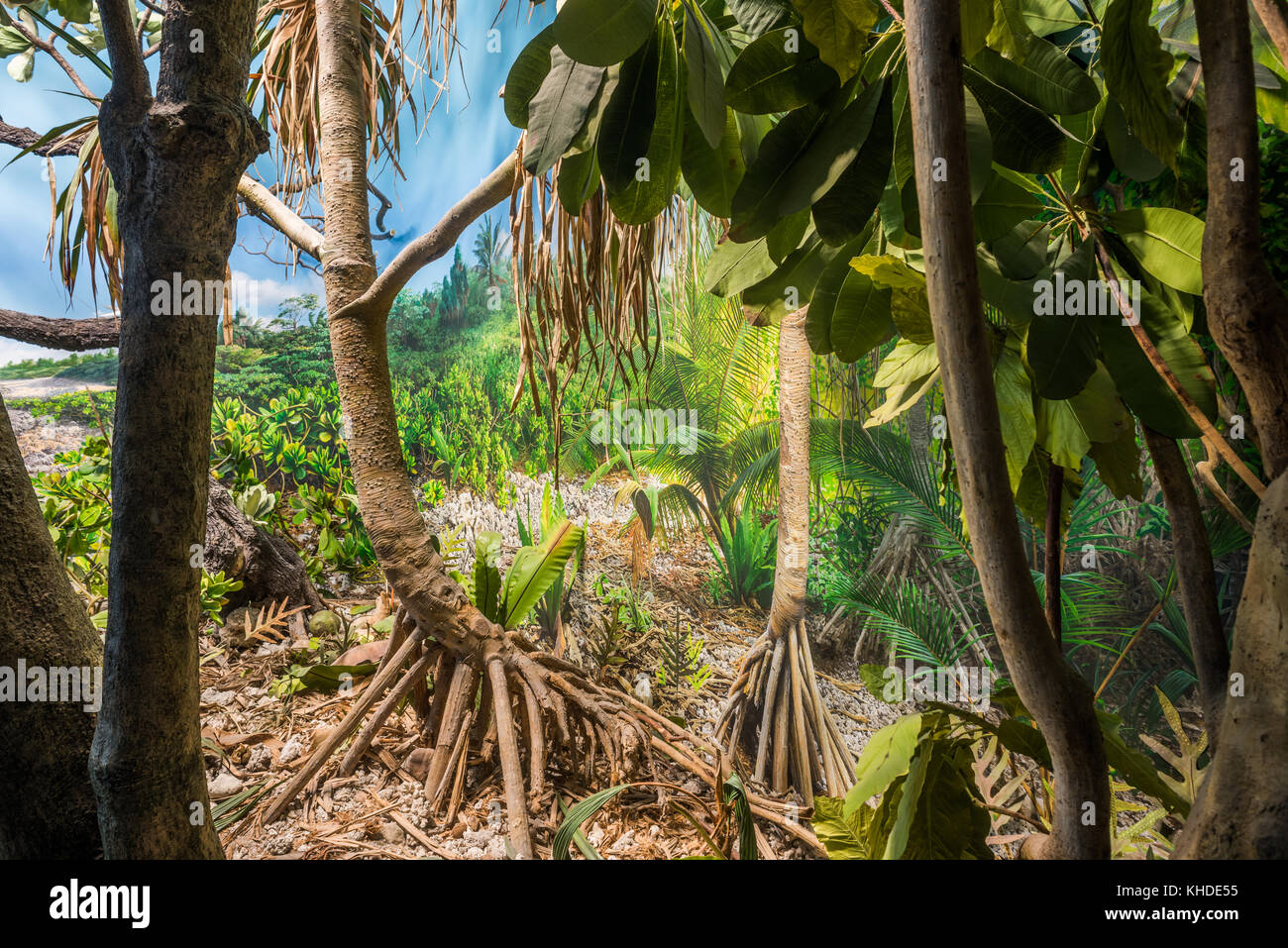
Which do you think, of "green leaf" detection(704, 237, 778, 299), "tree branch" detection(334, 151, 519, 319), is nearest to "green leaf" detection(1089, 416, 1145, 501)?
"green leaf" detection(704, 237, 778, 299)

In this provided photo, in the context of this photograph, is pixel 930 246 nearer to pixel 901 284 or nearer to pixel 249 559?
pixel 901 284

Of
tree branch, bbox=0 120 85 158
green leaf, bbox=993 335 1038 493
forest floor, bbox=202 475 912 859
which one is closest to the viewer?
green leaf, bbox=993 335 1038 493

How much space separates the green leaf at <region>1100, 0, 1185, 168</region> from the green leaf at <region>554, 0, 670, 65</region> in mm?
292

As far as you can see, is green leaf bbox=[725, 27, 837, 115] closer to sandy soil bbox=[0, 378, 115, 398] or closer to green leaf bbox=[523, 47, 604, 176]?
green leaf bbox=[523, 47, 604, 176]

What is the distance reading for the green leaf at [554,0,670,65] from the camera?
0.32 metres

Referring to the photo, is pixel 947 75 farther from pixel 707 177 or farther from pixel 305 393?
pixel 305 393

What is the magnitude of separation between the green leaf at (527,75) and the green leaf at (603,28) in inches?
4.0

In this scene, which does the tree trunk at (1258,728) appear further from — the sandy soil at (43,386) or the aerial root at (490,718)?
the sandy soil at (43,386)

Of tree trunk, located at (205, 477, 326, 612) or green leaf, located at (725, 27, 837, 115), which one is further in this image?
tree trunk, located at (205, 477, 326, 612)

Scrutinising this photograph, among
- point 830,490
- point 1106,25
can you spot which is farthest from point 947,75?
point 830,490

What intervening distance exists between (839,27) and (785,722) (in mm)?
1378

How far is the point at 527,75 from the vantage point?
1.42 ft

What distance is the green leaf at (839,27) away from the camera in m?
0.35
